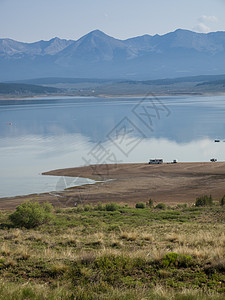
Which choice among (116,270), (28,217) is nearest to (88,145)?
(28,217)

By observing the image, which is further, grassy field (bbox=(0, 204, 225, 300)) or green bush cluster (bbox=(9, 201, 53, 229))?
green bush cluster (bbox=(9, 201, 53, 229))

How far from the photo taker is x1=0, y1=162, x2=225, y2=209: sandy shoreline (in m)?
24.2

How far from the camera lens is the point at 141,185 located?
2862 centimetres

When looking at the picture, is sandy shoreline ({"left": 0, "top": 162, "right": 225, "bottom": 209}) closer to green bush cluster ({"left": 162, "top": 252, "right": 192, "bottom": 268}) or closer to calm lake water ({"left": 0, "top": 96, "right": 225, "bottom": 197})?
calm lake water ({"left": 0, "top": 96, "right": 225, "bottom": 197})

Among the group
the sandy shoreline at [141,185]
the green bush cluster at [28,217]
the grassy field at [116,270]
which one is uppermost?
the grassy field at [116,270]

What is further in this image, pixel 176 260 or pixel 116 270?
pixel 176 260

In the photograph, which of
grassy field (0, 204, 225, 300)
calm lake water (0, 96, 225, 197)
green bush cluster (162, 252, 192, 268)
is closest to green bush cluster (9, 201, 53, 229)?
grassy field (0, 204, 225, 300)

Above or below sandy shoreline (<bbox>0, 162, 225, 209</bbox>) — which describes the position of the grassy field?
above

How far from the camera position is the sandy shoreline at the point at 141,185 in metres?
24.2

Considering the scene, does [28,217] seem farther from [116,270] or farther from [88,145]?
[88,145]

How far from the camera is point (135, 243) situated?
860 centimetres

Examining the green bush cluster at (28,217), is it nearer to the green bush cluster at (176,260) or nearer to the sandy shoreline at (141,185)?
the green bush cluster at (176,260)

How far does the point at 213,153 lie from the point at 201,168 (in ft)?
32.9

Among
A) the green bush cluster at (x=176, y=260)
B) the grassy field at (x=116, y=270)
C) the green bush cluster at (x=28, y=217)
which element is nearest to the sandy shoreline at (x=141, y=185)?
the green bush cluster at (x=28, y=217)
